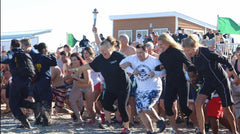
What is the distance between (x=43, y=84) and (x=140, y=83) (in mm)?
2790

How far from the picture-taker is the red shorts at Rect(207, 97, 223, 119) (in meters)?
6.66

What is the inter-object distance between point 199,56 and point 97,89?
324 centimetres

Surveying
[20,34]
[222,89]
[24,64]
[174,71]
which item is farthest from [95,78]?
[20,34]

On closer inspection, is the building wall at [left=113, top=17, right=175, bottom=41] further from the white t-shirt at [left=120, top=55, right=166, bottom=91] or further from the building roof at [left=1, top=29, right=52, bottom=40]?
the white t-shirt at [left=120, top=55, right=166, bottom=91]

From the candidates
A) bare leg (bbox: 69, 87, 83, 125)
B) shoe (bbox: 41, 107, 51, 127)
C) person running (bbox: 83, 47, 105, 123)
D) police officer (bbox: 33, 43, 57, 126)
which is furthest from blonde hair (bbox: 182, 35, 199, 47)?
shoe (bbox: 41, 107, 51, 127)

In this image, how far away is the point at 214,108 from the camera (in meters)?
6.71

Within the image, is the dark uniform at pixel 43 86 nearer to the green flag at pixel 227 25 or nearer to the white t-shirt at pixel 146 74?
the white t-shirt at pixel 146 74

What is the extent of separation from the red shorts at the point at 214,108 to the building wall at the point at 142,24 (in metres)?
16.3

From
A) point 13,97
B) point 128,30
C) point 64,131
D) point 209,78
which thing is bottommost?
point 64,131

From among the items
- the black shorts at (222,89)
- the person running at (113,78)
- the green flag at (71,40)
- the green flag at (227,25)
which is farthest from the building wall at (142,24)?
the black shorts at (222,89)

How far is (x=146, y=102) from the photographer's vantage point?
6359 millimetres

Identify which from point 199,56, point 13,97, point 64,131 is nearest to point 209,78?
point 199,56

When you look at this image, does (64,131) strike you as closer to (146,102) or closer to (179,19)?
(146,102)

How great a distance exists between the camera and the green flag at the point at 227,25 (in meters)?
16.0
